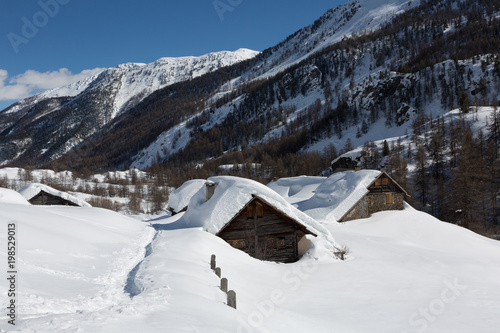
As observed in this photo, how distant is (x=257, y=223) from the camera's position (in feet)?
77.9

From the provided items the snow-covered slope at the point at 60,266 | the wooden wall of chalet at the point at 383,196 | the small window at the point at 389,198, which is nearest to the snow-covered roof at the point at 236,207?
the snow-covered slope at the point at 60,266

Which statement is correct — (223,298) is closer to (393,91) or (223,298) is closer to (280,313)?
(280,313)

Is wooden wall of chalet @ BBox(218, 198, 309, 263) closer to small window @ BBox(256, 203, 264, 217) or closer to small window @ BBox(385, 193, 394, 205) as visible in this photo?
small window @ BBox(256, 203, 264, 217)

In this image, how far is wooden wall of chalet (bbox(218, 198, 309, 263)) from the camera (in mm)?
23328

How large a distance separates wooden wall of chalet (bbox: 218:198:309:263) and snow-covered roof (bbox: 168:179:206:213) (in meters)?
27.7

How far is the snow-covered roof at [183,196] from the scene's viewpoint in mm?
50344

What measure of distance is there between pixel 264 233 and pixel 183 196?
30.1m

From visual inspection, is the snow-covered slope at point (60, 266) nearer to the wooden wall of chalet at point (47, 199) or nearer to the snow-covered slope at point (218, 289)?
the snow-covered slope at point (218, 289)

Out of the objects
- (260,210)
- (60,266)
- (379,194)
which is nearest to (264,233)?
(260,210)

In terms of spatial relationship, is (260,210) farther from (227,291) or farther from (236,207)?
(227,291)

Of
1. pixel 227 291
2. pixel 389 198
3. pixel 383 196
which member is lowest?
pixel 389 198

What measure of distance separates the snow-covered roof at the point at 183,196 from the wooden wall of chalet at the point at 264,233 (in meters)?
27.7

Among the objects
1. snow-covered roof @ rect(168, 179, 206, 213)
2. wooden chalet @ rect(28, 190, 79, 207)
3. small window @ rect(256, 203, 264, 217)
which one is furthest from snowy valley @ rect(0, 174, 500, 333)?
snow-covered roof @ rect(168, 179, 206, 213)

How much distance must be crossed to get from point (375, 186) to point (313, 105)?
503 ft
